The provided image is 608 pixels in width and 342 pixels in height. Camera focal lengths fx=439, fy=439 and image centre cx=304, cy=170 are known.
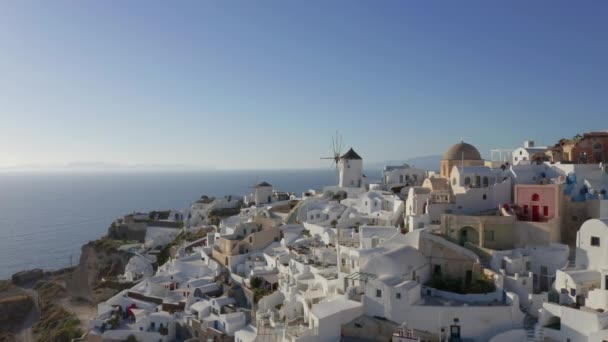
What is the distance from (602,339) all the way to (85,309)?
4445 cm

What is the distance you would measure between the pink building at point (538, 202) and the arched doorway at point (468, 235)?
3091 millimetres

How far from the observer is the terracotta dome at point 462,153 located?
35.5 m

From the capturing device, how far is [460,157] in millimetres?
35312

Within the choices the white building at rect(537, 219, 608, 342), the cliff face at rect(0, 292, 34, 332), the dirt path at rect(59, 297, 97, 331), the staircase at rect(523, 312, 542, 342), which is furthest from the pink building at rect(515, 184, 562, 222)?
the cliff face at rect(0, 292, 34, 332)

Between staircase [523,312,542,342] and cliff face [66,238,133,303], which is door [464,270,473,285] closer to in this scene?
staircase [523,312,542,342]

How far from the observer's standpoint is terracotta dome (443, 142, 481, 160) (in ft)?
116

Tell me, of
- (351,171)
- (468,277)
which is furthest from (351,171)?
(468,277)

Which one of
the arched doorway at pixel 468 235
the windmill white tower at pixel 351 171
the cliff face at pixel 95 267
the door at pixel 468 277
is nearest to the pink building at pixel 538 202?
the arched doorway at pixel 468 235

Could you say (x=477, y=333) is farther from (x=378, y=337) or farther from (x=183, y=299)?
(x=183, y=299)

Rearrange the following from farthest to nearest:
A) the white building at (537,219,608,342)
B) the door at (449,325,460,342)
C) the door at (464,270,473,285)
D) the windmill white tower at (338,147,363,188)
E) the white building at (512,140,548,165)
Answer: the windmill white tower at (338,147,363,188), the white building at (512,140,548,165), the door at (464,270,473,285), the door at (449,325,460,342), the white building at (537,219,608,342)

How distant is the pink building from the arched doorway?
3.09 m

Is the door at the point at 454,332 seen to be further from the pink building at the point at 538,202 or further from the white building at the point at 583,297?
the pink building at the point at 538,202

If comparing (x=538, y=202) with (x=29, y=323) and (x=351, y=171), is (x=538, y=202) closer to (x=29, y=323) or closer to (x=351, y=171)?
(x=351, y=171)

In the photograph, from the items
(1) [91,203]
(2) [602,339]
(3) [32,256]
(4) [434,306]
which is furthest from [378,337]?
(1) [91,203]
